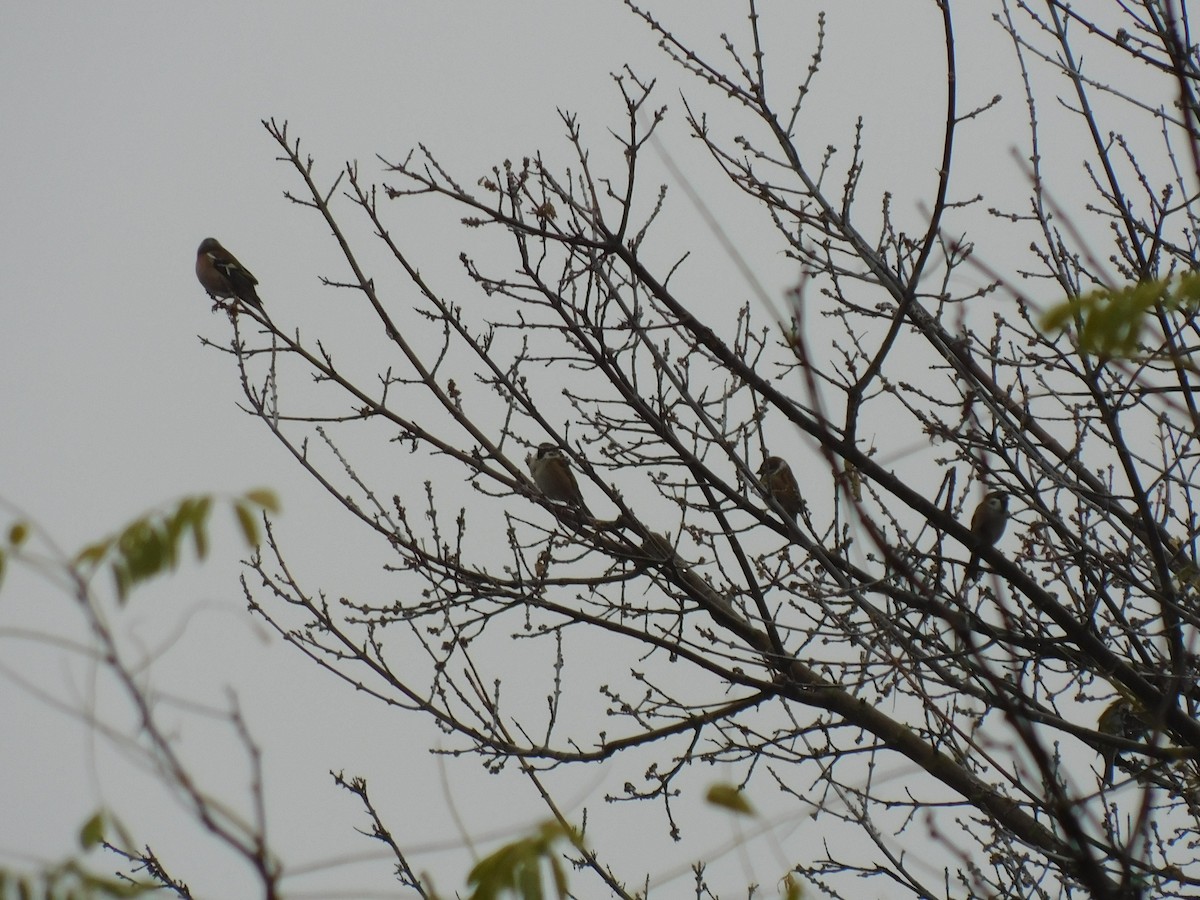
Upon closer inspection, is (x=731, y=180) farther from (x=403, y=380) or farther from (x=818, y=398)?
(x=818, y=398)

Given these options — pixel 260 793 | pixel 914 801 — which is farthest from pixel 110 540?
pixel 914 801

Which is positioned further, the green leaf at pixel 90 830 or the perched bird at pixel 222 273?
the perched bird at pixel 222 273

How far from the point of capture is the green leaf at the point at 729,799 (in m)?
1.89

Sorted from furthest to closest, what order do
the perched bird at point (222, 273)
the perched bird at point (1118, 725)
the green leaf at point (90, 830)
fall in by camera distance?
the perched bird at point (222, 273)
the perched bird at point (1118, 725)
the green leaf at point (90, 830)

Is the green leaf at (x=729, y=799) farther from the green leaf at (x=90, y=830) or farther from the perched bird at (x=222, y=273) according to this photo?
the perched bird at (x=222, y=273)

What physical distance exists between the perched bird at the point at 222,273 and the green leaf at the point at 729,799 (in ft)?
32.6

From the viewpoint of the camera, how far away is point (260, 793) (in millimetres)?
1617

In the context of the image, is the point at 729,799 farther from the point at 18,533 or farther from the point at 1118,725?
the point at 1118,725

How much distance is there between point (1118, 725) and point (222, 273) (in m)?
8.29

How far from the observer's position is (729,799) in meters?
1.89

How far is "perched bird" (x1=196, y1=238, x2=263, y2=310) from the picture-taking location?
37.6 feet

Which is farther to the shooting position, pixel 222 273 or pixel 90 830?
pixel 222 273

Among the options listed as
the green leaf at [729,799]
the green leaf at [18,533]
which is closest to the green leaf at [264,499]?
the green leaf at [18,533]

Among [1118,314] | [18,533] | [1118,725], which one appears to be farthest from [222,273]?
[1118,314]
